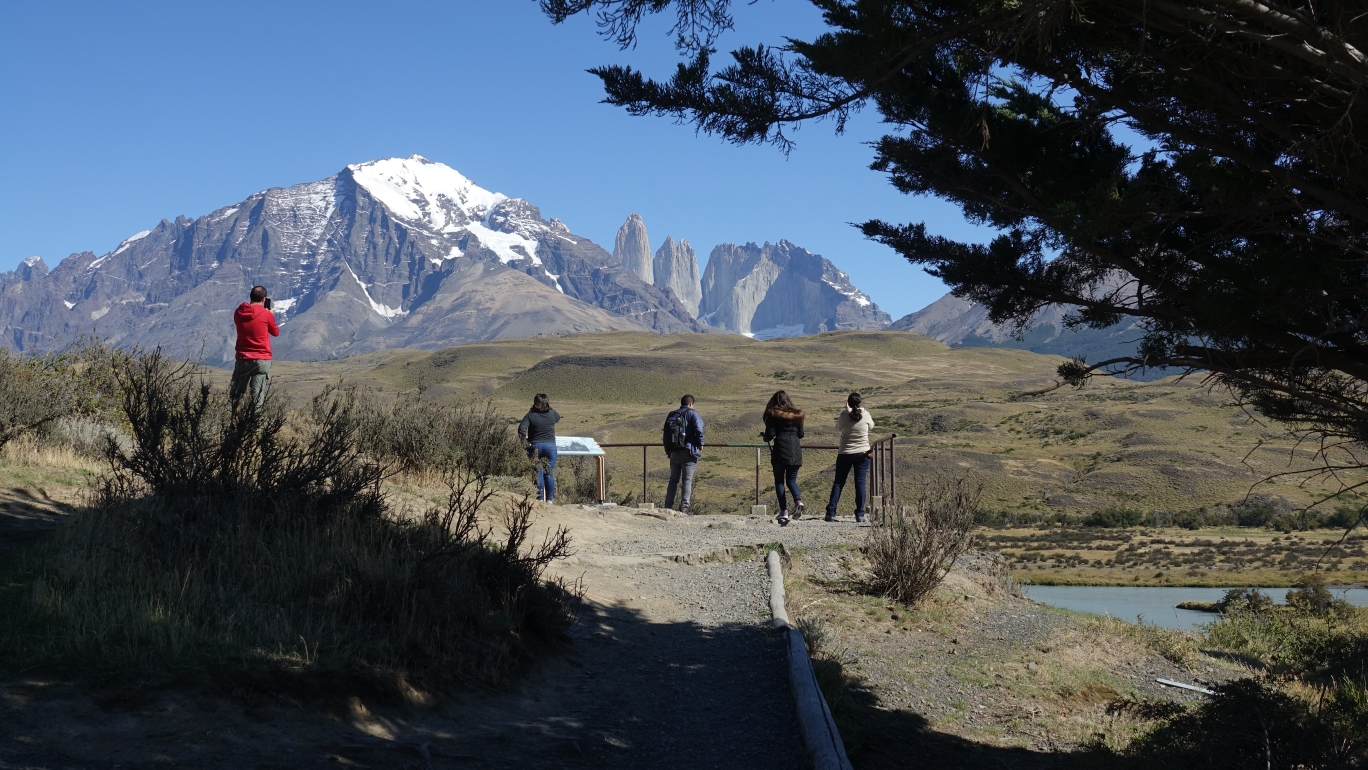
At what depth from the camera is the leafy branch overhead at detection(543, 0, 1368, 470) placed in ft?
15.6

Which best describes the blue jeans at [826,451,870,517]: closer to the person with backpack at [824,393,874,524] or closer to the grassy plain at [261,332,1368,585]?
the person with backpack at [824,393,874,524]

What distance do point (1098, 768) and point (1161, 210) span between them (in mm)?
3505

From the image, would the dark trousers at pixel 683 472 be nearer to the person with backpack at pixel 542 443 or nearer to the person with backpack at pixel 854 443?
the person with backpack at pixel 542 443

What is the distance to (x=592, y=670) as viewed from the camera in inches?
251

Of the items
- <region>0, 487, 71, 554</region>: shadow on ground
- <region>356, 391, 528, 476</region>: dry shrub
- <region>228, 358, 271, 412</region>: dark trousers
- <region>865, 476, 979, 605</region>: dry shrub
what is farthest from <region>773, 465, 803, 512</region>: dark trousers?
<region>0, 487, 71, 554</region>: shadow on ground

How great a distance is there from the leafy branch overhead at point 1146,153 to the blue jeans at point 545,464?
8018mm

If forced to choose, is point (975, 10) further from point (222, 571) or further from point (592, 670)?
point (222, 571)

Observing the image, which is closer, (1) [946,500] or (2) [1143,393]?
(1) [946,500]

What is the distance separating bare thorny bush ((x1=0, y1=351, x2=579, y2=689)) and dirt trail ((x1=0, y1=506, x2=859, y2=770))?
8.4 inches

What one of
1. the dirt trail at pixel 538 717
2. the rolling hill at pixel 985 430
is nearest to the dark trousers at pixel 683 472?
the rolling hill at pixel 985 430

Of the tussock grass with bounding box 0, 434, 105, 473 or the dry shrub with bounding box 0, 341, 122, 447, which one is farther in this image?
the dry shrub with bounding box 0, 341, 122, 447

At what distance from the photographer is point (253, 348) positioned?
10.2m

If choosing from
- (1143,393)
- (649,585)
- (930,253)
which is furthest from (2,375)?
(1143,393)

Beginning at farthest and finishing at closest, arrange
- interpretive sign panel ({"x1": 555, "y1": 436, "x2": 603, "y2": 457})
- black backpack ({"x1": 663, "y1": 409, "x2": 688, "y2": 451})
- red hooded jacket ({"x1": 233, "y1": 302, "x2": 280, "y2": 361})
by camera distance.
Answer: interpretive sign panel ({"x1": 555, "y1": 436, "x2": 603, "y2": 457}) < black backpack ({"x1": 663, "y1": 409, "x2": 688, "y2": 451}) < red hooded jacket ({"x1": 233, "y1": 302, "x2": 280, "y2": 361})
